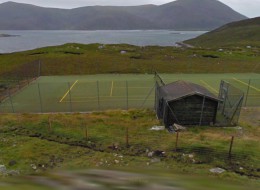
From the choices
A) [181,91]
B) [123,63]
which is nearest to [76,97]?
[181,91]

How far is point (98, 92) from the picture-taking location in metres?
39.0

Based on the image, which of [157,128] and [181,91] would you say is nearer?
[157,128]

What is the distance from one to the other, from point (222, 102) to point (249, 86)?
17663 millimetres

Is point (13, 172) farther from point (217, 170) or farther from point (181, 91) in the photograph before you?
point (181, 91)

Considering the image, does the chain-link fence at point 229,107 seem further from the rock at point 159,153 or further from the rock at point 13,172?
the rock at point 13,172

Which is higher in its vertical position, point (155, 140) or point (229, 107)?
point (229, 107)

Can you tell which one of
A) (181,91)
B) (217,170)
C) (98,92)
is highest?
(181,91)

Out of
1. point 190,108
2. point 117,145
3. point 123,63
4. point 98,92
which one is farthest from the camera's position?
point 123,63

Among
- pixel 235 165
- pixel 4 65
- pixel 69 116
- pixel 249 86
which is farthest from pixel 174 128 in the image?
pixel 4 65

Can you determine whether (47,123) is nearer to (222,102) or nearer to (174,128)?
(174,128)

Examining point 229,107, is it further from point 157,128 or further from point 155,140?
point 155,140

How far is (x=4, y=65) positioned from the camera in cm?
6650

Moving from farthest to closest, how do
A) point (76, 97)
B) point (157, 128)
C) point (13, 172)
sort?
point (76, 97), point (157, 128), point (13, 172)

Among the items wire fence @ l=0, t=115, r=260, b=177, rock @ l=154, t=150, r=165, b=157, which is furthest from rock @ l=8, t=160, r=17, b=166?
rock @ l=154, t=150, r=165, b=157
